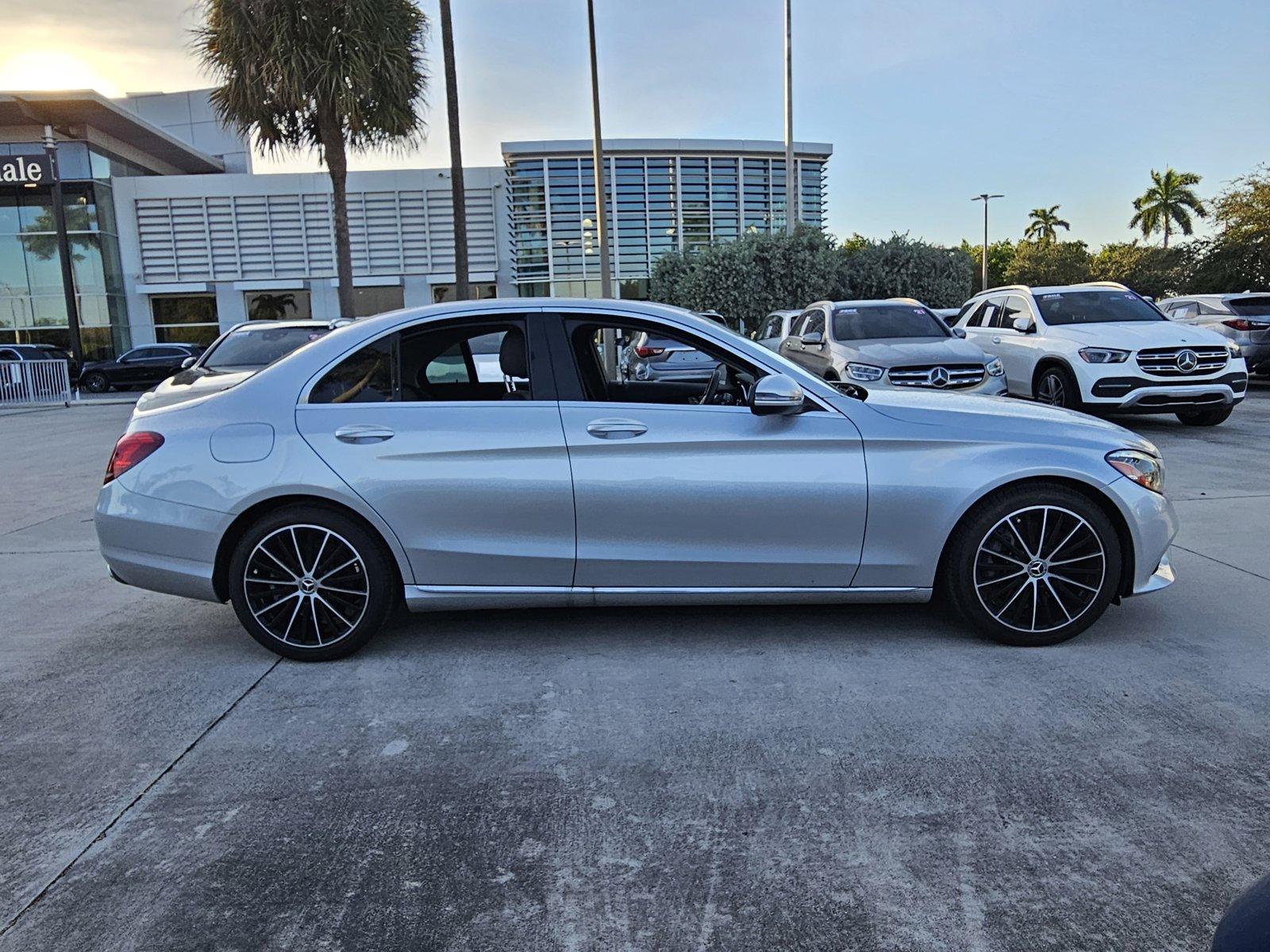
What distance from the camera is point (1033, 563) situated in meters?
4.27

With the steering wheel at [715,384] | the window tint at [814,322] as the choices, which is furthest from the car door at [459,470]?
the window tint at [814,322]

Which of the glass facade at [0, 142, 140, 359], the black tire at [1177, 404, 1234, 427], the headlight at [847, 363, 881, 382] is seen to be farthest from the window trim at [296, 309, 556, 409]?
the glass facade at [0, 142, 140, 359]

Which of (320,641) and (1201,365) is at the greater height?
(1201,365)

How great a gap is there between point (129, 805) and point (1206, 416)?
13.0 meters

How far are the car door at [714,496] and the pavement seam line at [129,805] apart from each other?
1.48 m

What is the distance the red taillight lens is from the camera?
4.36 m

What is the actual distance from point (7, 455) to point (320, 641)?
1147cm

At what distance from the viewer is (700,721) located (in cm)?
366

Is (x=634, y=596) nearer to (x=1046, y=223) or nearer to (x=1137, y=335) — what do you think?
(x=1137, y=335)

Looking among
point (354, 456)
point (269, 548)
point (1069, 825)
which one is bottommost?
point (1069, 825)

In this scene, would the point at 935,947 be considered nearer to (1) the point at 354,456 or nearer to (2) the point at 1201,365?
(1) the point at 354,456

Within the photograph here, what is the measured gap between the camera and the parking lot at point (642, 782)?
2500 mm

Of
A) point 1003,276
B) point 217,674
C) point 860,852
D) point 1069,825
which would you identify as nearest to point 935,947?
point 860,852

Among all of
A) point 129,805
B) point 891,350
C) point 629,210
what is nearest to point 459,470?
point 129,805
